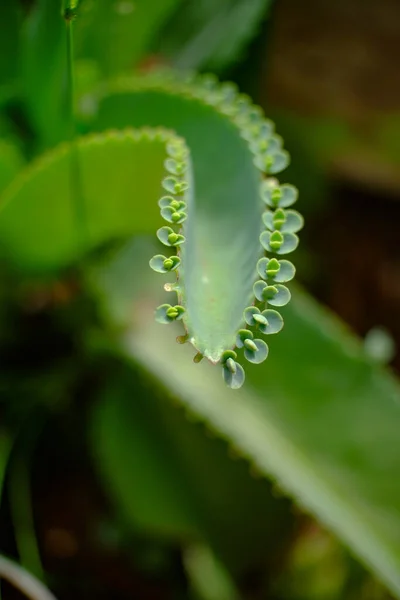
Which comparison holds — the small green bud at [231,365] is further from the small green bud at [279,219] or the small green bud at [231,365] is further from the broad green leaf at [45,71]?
the broad green leaf at [45,71]

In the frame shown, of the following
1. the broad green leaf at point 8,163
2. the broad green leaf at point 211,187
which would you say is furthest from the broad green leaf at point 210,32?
the broad green leaf at point 8,163

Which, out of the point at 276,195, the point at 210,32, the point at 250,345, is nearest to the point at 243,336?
the point at 250,345

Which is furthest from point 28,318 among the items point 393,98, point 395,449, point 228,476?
point 393,98

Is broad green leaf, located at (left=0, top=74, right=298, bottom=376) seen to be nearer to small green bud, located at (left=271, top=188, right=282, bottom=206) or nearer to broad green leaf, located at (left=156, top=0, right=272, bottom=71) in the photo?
small green bud, located at (left=271, top=188, right=282, bottom=206)

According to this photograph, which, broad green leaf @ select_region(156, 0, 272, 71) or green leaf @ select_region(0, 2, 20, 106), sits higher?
broad green leaf @ select_region(156, 0, 272, 71)

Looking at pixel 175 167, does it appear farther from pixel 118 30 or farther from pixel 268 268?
pixel 118 30

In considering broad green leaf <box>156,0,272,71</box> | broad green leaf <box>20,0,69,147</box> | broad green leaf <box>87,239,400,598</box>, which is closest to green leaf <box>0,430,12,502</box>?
broad green leaf <box>87,239,400,598</box>
